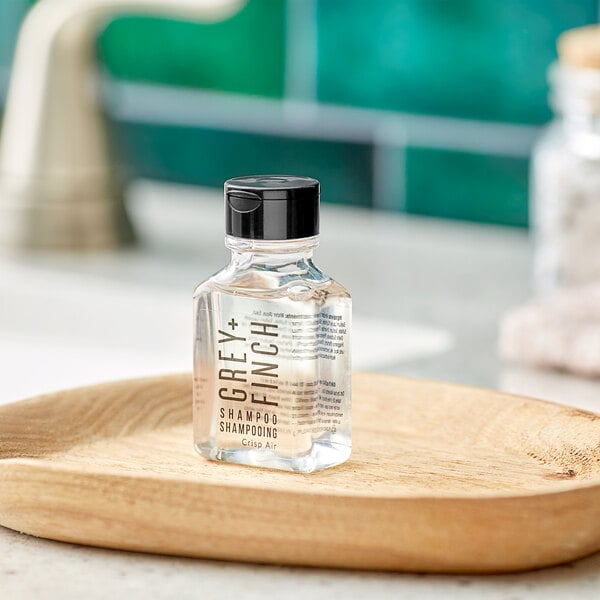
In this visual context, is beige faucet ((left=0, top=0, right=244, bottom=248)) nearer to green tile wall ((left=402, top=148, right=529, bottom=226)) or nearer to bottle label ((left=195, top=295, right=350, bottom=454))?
green tile wall ((left=402, top=148, right=529, bottom=226))

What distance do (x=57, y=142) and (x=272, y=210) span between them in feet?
2.40

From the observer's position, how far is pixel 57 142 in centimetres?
127

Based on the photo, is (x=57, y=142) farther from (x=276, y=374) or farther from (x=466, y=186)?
(x=276, y=374)

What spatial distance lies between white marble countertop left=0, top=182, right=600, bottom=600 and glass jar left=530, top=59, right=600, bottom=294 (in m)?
0.07

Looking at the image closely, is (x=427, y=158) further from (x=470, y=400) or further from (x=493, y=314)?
(x=470, y=400)

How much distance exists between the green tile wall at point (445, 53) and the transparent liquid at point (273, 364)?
2.48 ft

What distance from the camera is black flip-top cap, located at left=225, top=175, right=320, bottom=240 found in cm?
57


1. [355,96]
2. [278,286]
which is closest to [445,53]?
[355,96]

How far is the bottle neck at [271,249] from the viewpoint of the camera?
0.59 m

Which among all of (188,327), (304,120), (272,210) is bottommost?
(188,327)

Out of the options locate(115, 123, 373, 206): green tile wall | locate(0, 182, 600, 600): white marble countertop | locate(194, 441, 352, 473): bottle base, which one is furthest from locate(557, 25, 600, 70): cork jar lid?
locate(194, 441, 352, 473): bottle base

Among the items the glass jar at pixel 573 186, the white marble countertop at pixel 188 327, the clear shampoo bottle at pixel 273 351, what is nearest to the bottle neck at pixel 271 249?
the clear shampoo bottle at pixel 273 351

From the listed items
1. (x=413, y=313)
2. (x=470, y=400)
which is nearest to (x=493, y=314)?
(x=413, y=313)

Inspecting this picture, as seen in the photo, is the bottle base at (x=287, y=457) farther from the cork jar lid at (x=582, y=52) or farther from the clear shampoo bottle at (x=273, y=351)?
the cork jar lid at (x=582, y=52)
